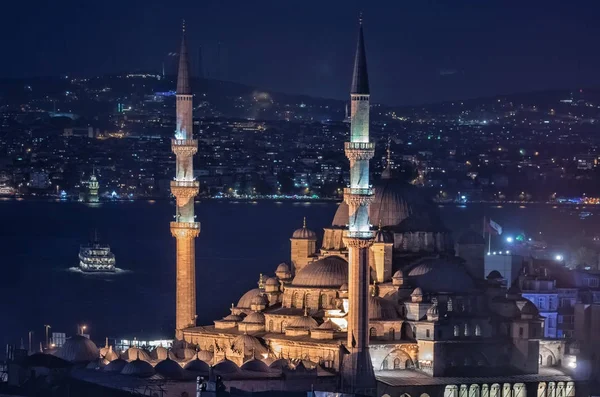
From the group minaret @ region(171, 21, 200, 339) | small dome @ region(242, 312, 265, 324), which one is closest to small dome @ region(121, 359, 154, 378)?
small dome @ region(242, 312, 265, 324)

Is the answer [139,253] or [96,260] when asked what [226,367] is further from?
[139,253]

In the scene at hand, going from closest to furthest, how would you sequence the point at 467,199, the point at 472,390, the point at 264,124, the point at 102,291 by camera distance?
the point at 472,390 < the point at 102,291 < the point at 467,199 < the point at 264,124

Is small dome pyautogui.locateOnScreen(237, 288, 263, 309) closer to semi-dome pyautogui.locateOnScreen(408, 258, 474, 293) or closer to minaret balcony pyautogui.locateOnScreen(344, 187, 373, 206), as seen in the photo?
semi-dome pyautogui.locateOnScreen(408, 258, 474, 293)

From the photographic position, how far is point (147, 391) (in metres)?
39.1

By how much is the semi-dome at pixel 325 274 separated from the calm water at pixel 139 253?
14.3 meters

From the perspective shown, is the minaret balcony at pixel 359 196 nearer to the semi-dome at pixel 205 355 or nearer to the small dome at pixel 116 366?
the semi-dome at pixel 205 355

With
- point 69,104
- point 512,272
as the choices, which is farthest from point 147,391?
point 69,104

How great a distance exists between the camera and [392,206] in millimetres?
46656

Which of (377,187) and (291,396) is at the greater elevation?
(377,187)

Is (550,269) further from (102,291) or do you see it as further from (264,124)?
(264,124)

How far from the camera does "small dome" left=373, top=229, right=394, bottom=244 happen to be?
149ft

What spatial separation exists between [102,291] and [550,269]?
26.0 m

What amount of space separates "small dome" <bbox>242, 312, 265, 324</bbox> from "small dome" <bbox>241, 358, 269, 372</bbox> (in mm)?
3419

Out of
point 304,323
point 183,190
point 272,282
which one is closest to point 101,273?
point 183,190
